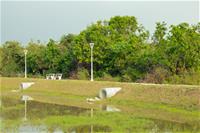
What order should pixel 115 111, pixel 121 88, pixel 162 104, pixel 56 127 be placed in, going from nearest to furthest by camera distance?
pixel 56 127 → pixel 115 111 → pixel 162 104 → pixel 121 88

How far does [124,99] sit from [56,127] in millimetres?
8153

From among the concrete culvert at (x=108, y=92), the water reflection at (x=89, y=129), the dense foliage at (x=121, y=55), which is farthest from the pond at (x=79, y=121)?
the dense foliage at (x=121, y=55)

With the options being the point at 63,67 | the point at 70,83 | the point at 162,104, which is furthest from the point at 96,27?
the point at 162,104

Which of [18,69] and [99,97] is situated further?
[18,69]

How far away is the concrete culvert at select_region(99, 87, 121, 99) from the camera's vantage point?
21906mm

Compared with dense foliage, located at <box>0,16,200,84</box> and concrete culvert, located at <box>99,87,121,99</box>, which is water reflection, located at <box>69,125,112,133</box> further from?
dense foliage, located at <box>0,16,200,84</box>

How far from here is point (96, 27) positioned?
1352 inches

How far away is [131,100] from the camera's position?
20.8 meters

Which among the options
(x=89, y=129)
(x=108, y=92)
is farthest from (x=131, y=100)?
(x=89, y=129)

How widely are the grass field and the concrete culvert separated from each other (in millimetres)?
292

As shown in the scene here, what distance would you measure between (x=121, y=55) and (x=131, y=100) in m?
11.1

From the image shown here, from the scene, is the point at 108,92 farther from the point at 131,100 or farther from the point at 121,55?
the point at 121,55

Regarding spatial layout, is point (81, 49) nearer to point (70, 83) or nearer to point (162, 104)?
point (70, 83)

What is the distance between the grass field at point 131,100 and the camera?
1536 centimetres
